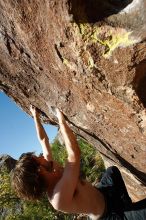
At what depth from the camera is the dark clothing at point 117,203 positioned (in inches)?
230

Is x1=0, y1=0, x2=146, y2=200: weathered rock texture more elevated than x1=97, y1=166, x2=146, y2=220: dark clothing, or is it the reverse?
x1=0, y1=0, x2=146, y2=200: weathered rock texture

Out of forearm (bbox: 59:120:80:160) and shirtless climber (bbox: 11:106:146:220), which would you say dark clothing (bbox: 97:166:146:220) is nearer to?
shirtless climber (bbox: 11:106:146:220)

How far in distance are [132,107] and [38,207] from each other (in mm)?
18652

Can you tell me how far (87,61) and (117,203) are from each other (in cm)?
252

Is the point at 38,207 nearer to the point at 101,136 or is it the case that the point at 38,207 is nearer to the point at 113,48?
the point at 101,136

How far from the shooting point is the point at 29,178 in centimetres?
531

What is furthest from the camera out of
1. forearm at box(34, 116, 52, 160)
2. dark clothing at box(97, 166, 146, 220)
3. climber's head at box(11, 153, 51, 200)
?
forearm at box(34, 116, 52, 160)

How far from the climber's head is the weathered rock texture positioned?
150 centimetres

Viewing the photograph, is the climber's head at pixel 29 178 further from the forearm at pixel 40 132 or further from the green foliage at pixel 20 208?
the green foliage at pixel 20 208

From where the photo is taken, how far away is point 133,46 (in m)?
4.64

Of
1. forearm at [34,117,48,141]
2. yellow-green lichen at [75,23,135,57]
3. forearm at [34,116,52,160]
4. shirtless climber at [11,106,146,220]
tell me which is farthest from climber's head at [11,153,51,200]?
yellow-green lichen at [75,23,135,57]

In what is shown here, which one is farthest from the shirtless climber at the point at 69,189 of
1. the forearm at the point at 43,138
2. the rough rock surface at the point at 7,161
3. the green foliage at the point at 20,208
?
the rough rock surface at the point at 7,161

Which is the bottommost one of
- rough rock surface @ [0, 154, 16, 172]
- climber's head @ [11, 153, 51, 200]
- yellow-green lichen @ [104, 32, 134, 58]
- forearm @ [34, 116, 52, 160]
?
climber's head @ [11, 153, 51, 200]

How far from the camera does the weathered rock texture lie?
4785 millimetres
